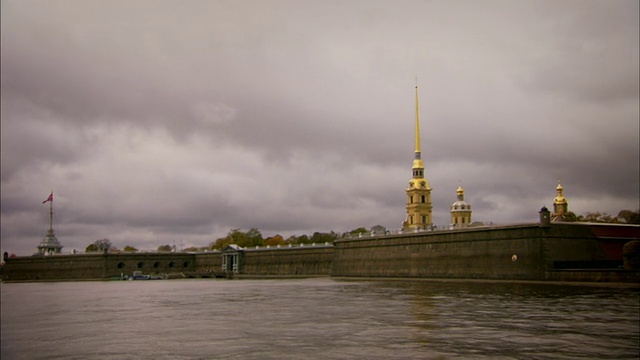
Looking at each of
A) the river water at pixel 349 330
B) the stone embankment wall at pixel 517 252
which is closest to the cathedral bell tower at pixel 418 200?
the stone embankment wall at pixel 517 252

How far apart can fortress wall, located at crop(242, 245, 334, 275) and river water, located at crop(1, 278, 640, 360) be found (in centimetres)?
6280

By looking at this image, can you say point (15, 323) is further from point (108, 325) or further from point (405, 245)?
point (405, 245)

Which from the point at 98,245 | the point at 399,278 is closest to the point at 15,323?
the point at 399,278

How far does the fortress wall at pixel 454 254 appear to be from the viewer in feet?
184

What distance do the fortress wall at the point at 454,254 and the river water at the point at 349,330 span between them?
17506mm

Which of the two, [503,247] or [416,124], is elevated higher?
[416,124]

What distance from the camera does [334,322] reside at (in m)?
27.6

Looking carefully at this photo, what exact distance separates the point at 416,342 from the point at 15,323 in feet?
56.8

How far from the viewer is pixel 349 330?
24.6m

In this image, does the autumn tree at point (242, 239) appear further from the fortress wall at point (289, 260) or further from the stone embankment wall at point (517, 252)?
the stone embankment wall at point (517, 252)

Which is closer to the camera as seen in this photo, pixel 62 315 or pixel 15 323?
pixel 15 323

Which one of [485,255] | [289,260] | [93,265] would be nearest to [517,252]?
[485,255]

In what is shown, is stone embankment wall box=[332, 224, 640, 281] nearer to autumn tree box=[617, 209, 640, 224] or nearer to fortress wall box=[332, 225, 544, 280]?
fortress wall box=[332, 225, 544, 280]

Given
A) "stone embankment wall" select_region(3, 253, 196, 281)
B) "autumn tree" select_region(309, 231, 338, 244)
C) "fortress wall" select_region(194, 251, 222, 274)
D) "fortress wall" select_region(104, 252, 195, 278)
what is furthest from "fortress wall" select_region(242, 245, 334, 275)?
"autumn tree" select_region(309, 231, 338, 244)
